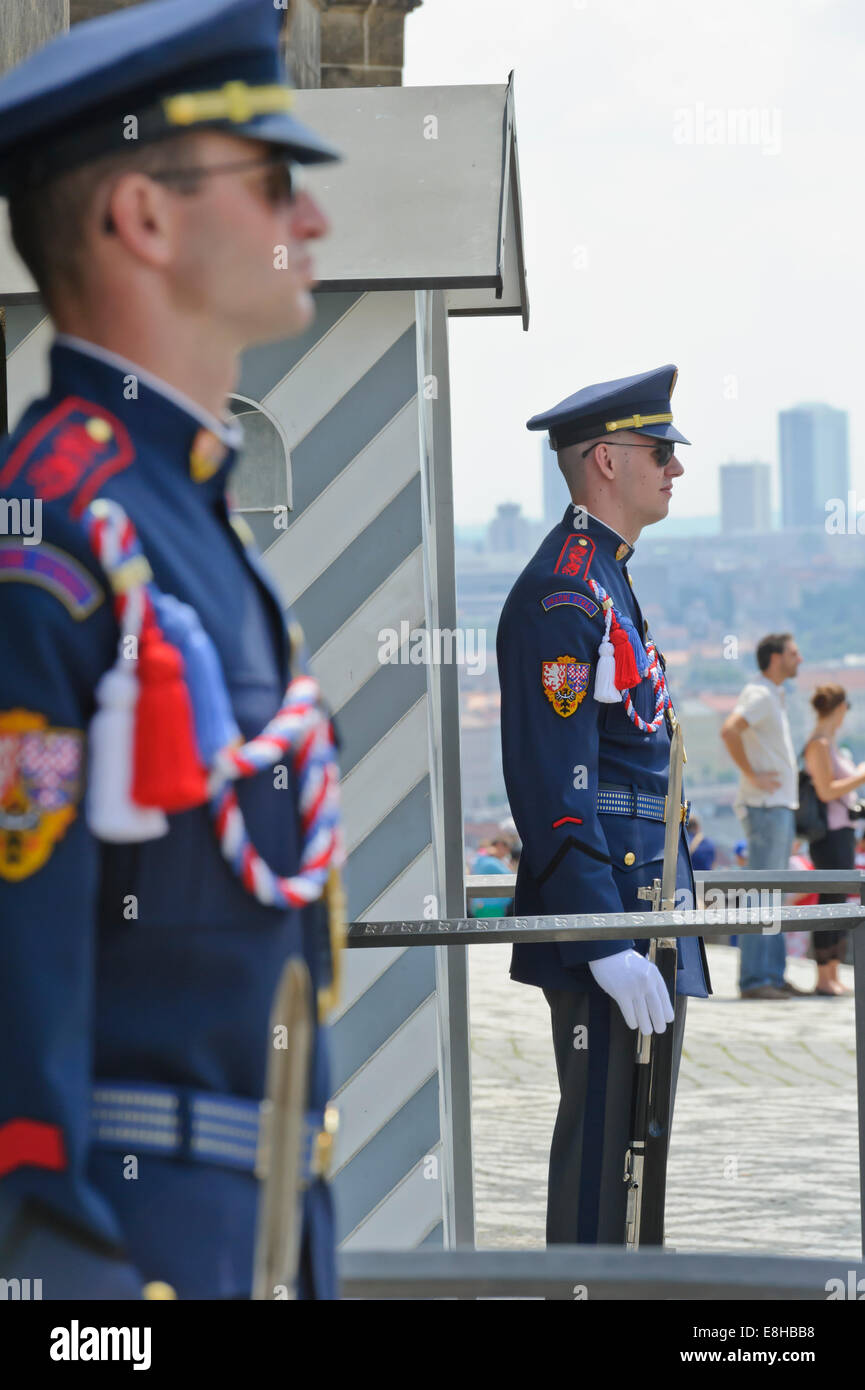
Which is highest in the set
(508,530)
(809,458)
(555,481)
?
(809,458)

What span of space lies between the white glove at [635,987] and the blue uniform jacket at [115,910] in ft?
7.26

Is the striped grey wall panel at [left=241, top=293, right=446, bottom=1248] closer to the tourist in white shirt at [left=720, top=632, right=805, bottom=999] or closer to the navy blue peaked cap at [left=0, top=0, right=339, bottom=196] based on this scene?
the navy blue peaked cap at [left=0, top=0, right=339, bottom=196]

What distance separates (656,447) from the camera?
171 inches

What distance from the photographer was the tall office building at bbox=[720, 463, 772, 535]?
306 ft

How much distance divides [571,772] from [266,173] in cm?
246

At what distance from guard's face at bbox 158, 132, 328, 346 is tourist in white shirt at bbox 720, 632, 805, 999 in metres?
8.11

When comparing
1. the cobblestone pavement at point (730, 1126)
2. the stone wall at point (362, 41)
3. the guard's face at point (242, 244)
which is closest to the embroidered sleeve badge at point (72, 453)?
the guard's face at point (242, 244)

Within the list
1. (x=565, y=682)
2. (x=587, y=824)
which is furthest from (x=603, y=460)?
(x=587, y=824)

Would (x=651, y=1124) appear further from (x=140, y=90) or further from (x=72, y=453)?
(x=140, y=90)

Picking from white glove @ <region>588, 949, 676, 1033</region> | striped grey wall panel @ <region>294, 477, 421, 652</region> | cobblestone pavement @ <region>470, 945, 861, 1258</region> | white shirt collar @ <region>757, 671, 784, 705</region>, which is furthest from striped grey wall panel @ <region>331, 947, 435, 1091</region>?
white shirt collar @ <region>757, 671, 784, 705</region>

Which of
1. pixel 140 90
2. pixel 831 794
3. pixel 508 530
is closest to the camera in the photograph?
pixel 140 90
